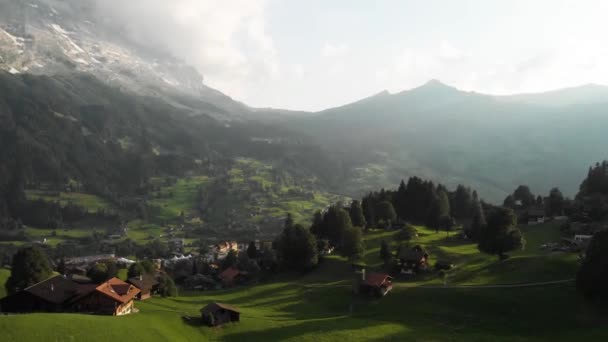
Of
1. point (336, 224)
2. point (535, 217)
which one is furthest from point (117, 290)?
point (535, 217)

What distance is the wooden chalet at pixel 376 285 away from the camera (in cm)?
8300

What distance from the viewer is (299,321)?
72625mm

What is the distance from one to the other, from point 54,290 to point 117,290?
9536 millimetres

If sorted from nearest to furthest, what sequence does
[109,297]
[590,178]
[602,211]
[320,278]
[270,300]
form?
[109,297] → [270,300] → [320,278] → [602,211] → [590,178]

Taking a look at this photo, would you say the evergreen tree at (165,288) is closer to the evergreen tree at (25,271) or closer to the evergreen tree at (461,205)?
the evergreen tree at (25,271)

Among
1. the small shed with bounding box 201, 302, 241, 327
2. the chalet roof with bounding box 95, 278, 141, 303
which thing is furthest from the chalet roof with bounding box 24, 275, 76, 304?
the small shed with bounding box 201, 302, 241, 327

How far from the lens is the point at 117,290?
7569cm

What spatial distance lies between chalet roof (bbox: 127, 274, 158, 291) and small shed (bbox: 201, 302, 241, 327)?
25558 millimetres

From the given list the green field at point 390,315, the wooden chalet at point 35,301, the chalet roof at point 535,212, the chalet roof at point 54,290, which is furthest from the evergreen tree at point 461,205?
the wooden chalet at point 35,301

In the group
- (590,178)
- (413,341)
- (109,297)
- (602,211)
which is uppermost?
(590,178)

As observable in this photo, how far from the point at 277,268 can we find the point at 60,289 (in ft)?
181

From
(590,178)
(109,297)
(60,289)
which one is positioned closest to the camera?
(109,297)

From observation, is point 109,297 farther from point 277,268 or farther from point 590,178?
point 590,178

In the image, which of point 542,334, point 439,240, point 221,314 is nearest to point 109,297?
point 221,314
